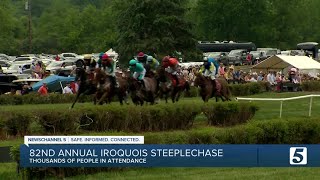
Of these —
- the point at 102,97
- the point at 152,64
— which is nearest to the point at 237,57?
the point at 152,64

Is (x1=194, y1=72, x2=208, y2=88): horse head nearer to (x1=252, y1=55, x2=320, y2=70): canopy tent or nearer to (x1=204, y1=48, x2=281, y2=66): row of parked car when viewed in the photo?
(x1=252, y1=55, x2=320, y2=70): canopy tent

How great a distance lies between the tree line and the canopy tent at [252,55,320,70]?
811cm

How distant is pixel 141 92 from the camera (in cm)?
2627

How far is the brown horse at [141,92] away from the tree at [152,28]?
92.6 feet

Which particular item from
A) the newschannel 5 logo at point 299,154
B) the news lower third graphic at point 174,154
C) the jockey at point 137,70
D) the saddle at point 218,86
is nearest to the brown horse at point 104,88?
the jockey at point 137,70

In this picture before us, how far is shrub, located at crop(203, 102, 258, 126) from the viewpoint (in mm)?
23016

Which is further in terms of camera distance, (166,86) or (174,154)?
(166,86)

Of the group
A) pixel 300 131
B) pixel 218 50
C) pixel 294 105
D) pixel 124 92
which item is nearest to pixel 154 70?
pixel 124 92

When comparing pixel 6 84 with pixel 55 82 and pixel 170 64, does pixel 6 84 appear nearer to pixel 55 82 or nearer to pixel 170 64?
pixel 55 82

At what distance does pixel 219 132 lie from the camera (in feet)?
56.7

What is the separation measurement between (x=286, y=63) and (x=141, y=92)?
25.7 meters

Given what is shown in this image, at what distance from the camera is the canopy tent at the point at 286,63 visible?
50062 mm

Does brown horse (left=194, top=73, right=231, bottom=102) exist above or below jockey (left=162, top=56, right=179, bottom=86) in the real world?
below

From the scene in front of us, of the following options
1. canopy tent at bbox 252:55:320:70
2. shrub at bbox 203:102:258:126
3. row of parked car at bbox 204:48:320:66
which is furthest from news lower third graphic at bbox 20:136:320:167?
row of parked car at bbox 204:48:320:66
